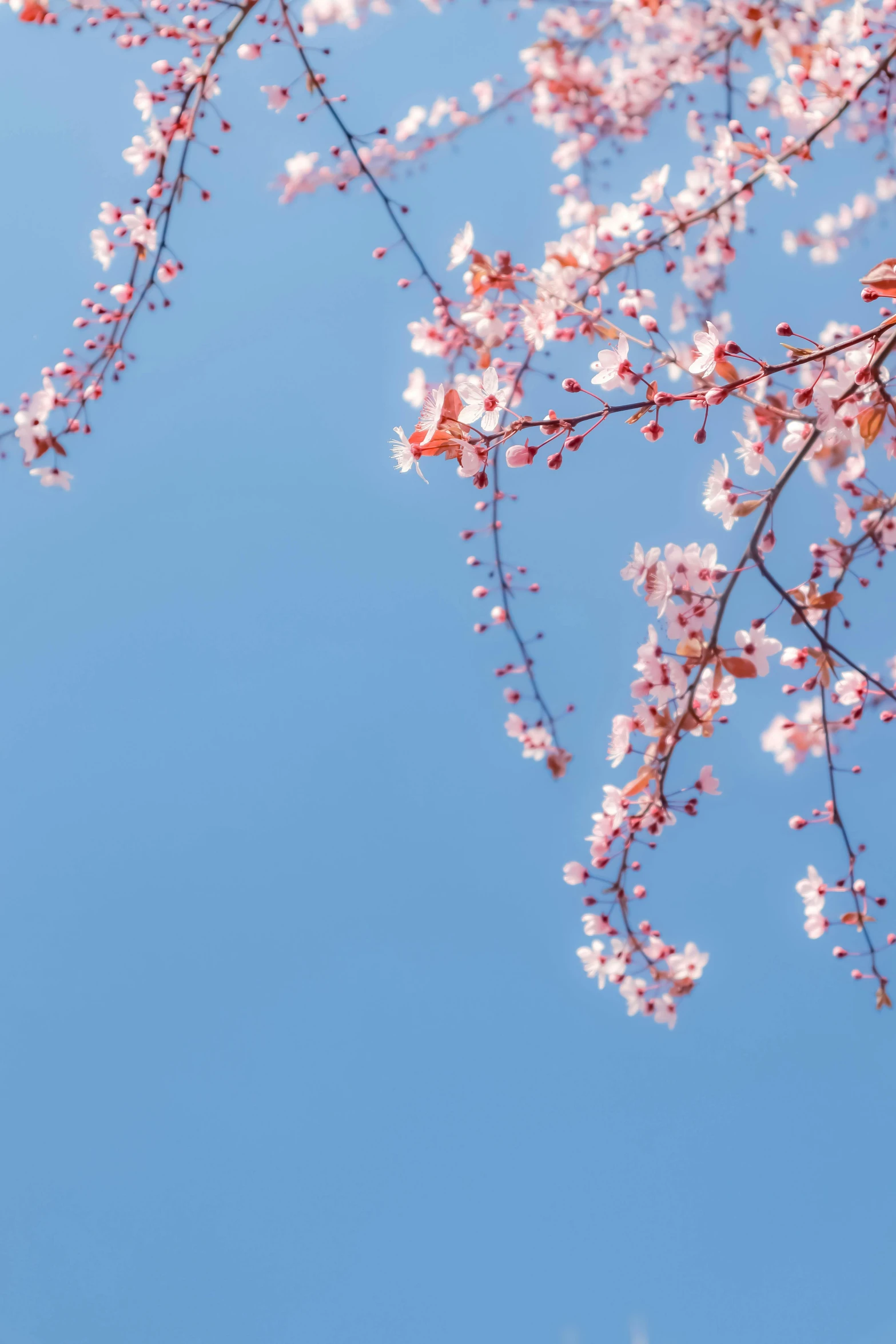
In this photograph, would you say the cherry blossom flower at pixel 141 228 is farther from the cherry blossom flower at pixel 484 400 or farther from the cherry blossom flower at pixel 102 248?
the cherry blossom flower at pixel 484 400

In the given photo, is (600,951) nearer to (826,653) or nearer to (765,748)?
(765,748)

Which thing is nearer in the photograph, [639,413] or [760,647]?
[639,413]

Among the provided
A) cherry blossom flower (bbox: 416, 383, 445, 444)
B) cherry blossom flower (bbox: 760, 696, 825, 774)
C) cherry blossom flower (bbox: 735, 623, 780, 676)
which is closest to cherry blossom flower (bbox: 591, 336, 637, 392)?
cherry blossom flower (bbox: 416, 383, 445, 444)

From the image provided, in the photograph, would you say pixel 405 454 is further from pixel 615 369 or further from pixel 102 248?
pixel 102 248

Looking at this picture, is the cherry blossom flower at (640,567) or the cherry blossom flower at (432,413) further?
the cherry blossom flower at (640,567)

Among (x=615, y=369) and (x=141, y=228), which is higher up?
(x=141, y=228)

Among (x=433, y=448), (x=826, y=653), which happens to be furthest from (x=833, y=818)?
(x=433, y=448)

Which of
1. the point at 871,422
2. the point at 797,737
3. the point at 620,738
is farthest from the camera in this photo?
the point at 797,737

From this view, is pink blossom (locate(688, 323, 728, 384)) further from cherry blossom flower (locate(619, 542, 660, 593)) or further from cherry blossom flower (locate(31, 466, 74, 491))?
cherry blossom flower (locate(31, 466, 74, 491))

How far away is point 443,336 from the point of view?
12.2 feet

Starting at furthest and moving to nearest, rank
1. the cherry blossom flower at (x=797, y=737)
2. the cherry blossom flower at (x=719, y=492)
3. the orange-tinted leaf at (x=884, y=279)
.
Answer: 1. the cherry blossom flower at (x=797, y=737)
2. the cherry blossom flower at (x=719, y=492)
3. the orange-tinted leaf at (x=884, y=279)

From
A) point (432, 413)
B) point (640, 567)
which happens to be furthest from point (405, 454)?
point (640, 567)

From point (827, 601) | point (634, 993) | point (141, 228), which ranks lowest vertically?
point (634, 993)

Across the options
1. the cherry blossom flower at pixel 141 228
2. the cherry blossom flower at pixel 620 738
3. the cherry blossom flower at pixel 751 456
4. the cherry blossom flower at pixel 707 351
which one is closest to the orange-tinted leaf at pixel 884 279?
the cherry blossom flower at pixel 707 351
